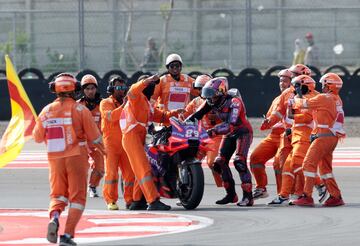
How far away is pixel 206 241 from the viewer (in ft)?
40.2

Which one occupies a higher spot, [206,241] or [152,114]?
[152,114]

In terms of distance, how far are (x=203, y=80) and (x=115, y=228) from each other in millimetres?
4457

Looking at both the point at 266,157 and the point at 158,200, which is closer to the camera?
the point at 158,200

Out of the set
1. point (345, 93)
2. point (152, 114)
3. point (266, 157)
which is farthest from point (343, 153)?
point (152, 114)

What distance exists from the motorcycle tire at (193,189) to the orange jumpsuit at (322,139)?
60.0 inches

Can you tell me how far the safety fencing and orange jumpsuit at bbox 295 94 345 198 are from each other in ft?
33.7

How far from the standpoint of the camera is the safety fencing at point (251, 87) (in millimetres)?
26656

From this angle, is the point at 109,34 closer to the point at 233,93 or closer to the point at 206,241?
the point at 233,93

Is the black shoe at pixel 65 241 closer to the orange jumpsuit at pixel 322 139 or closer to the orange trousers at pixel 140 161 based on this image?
the orange trousers at pixel 140 161

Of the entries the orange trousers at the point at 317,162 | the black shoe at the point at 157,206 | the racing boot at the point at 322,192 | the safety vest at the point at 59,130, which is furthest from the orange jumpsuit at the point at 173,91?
the safety vest at the point at 59,130

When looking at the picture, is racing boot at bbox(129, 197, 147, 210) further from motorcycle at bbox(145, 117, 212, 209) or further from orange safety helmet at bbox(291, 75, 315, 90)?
orange safety helmet at bbox(291, 75, 315, 90)

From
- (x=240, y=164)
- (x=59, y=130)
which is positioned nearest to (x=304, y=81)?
(x=240, y=164)

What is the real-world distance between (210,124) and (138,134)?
61.7 inches

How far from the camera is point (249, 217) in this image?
47.8ft
